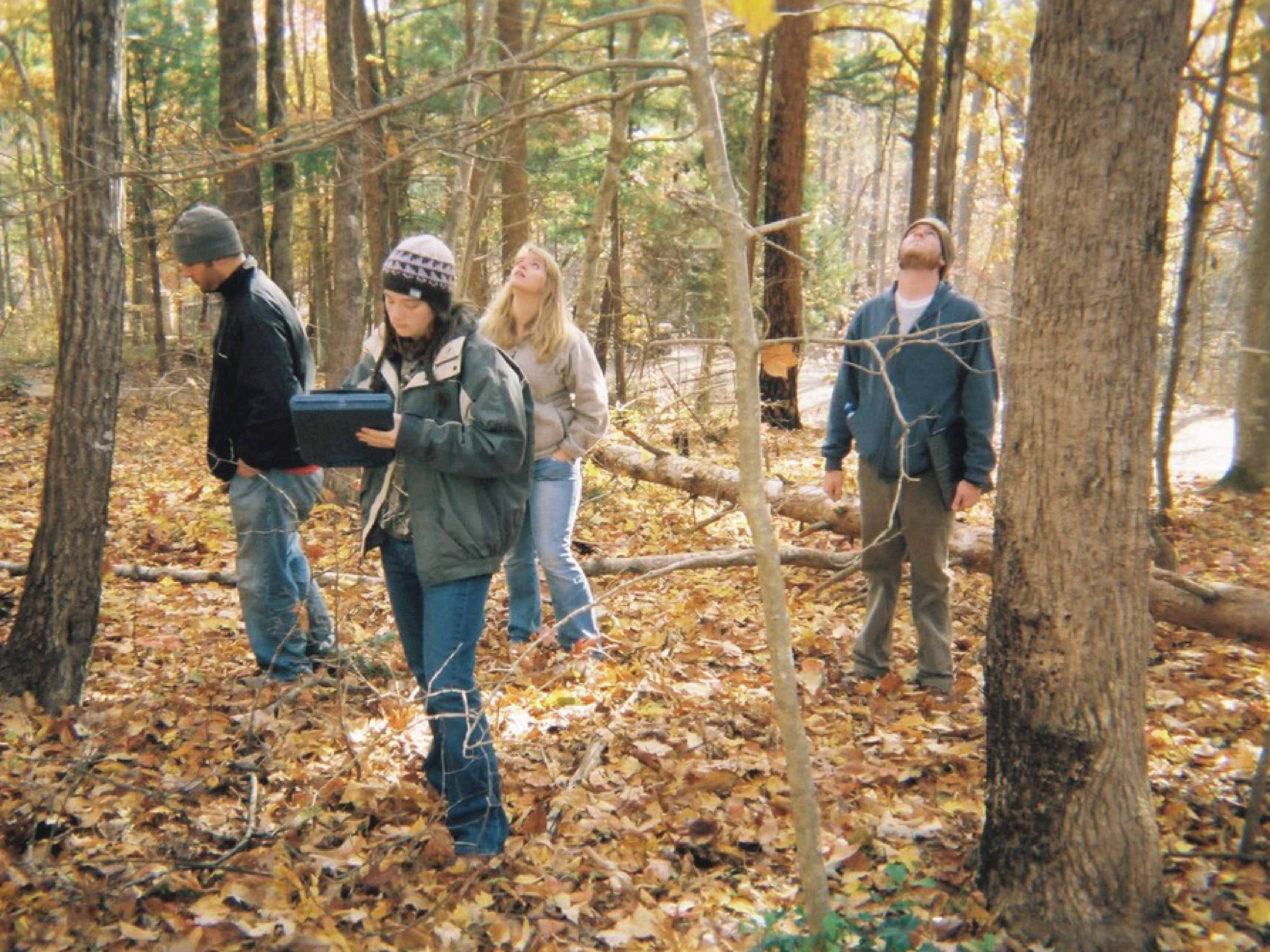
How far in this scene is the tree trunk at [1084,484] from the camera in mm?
2670

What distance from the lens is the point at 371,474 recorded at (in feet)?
11.3

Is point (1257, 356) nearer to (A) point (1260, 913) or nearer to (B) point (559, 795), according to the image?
(A) point (1260, 913)

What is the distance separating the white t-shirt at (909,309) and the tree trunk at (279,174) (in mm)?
9308

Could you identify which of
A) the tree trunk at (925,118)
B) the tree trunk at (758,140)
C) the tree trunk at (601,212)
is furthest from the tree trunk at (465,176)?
the tree trunk at (925,118)

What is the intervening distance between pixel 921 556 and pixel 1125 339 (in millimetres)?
2045

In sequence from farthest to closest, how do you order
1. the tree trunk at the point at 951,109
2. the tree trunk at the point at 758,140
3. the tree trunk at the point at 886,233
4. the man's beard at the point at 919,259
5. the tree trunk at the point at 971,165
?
the tree trunk at the point at 886,233
the tree trunk at the point at 758,140
the tree trunk at the point at 971,165
the tree trunk at the point at 951,109
the man's beard at the point at 919,259

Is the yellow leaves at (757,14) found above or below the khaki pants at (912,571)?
above

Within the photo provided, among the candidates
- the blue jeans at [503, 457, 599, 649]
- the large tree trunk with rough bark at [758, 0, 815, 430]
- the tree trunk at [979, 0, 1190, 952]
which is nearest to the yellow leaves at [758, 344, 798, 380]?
the tree trunk at [979, 0, 1190, 952]

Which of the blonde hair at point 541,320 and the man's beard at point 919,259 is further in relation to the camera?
the blonde hair at point 541,320

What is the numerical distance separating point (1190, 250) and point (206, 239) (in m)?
6.58

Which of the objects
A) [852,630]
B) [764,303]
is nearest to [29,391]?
[764,303]

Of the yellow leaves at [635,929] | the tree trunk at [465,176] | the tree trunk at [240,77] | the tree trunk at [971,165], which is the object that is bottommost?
the yellow leaves at [635,929]

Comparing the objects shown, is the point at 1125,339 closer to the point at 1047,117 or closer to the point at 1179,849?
the point at 1047,117

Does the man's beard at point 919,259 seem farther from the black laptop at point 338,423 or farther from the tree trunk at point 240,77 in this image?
the tree trunk at point 240,77
